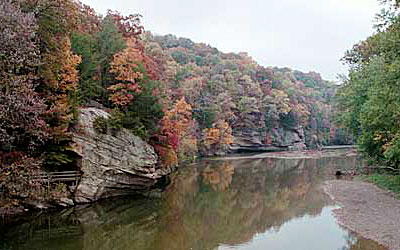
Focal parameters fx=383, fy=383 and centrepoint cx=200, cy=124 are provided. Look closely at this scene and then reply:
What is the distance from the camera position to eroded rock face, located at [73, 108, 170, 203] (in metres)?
22.9

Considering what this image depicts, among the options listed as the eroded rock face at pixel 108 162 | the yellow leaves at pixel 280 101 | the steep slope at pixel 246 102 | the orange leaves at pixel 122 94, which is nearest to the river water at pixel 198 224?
the eroded rock face at pixel 108 162

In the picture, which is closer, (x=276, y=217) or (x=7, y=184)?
(x=7, y=184)

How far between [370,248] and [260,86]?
7083cm

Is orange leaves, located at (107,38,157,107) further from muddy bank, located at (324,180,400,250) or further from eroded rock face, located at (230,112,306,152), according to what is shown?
eroded rock face, located at (230,112,306,152)

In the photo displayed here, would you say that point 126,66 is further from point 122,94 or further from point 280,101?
point 280,101

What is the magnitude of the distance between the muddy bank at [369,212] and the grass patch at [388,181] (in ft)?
1.88

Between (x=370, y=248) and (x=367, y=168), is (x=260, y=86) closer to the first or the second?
(x=367, y=168)

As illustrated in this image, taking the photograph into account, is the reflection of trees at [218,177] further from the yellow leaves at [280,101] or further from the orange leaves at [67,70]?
the yellow leaves at [280,101]

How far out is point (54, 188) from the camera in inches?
849

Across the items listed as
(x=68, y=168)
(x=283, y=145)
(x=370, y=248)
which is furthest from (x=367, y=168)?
(x=283, y=145)

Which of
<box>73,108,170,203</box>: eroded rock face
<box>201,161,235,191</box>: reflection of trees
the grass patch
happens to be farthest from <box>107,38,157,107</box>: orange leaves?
the grass patch

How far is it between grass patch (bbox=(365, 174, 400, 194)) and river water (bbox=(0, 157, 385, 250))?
406cm

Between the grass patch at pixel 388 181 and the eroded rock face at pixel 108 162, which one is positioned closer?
the eroded rock face at pixel 108 162

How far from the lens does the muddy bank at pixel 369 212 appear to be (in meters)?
15.6
